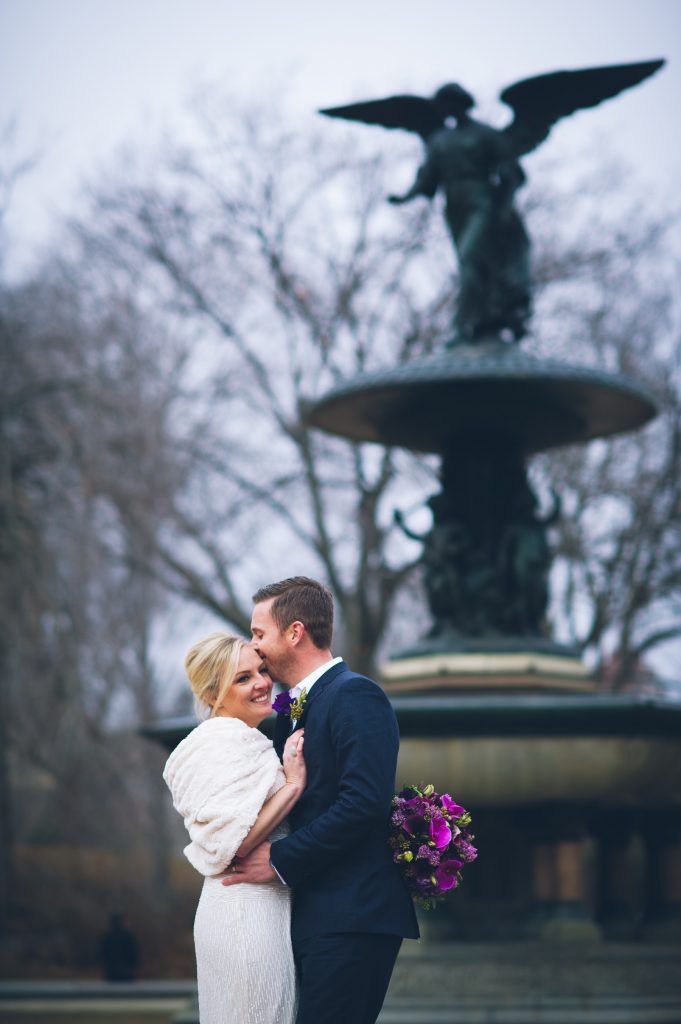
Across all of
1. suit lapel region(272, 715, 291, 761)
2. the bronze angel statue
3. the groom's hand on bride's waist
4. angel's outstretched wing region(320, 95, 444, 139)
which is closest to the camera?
the groom's hand on bride's waist

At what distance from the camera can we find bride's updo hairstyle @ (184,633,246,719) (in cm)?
435

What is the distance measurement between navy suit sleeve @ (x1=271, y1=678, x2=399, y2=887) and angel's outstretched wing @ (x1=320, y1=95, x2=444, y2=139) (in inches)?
291

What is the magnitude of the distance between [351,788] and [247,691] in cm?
53

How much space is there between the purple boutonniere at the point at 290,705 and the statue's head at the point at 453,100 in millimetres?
7178

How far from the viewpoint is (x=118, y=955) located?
40.2 feet

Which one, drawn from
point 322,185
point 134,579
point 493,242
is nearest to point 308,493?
point 134,579

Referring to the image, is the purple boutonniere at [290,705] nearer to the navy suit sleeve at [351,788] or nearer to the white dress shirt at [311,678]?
the white dress shirt at [311,678]

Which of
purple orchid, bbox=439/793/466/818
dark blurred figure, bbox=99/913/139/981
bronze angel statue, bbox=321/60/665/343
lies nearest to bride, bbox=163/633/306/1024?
purple orchid, bbox=439/793/466/818

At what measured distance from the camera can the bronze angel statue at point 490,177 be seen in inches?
408

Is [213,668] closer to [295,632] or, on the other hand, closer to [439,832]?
[295,632]

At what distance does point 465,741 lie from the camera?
8117mm

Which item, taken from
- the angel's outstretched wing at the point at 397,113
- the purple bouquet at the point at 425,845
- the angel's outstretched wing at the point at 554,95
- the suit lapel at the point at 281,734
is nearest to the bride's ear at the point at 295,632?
the suit lapel at the point at 281,734

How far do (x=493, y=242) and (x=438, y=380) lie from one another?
1616mm

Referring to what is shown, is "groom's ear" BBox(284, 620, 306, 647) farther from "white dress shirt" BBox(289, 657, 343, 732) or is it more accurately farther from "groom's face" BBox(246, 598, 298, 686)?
"white dress shirt" BBox(289, 657, 343, 732)
